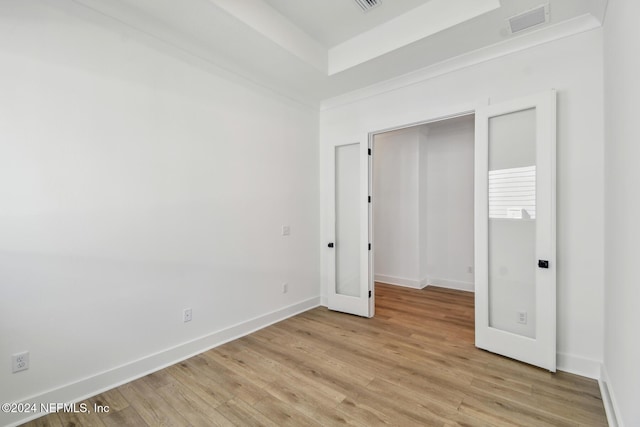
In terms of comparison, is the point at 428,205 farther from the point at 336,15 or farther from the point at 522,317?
the point at 336,15

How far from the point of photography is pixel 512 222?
271 centimetres

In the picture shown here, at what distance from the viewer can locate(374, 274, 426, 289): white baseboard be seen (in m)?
5.20

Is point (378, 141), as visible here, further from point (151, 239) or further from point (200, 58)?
point (151, 239)

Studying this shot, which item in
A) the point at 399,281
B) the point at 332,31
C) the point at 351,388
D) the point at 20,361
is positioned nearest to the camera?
the point at 20,361

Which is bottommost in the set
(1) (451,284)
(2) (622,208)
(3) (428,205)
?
(1) (451,284)

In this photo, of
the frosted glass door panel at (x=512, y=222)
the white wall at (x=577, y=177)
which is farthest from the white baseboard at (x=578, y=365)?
the frosted glass door panel at (x=512, y=222)

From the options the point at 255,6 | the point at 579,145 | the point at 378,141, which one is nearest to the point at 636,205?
the point at 579,145

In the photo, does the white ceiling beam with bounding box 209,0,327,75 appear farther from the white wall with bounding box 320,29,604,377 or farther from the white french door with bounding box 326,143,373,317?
the white wall with bounding box 320,29,604,377

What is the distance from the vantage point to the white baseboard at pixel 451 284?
501 cm

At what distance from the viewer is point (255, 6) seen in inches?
102

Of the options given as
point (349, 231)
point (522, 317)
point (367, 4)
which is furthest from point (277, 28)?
point (522, 317)

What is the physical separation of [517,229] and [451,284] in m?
2.81

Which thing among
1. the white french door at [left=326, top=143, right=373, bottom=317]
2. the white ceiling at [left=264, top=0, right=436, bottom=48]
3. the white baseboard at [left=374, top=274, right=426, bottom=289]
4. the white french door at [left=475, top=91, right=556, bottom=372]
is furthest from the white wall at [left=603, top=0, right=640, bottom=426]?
the white baseboard at [left=374, top=274, right=426, bottom=289]

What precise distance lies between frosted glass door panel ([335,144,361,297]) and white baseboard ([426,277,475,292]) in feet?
7.09
